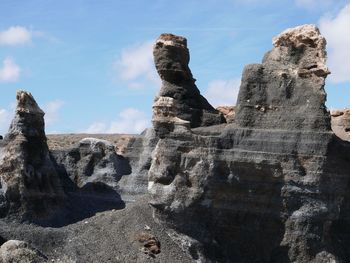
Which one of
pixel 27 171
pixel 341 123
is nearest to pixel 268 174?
pixel 27 171

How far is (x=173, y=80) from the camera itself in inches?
802

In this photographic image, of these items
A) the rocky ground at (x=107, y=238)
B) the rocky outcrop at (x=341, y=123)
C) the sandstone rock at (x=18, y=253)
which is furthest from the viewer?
the rocky outcrop at (x=341, y=123)

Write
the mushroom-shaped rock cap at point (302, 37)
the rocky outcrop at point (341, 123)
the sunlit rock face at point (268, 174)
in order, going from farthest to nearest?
the rocky outcrop at point (341, 123)
the mushroom-shaped rock cap at point (302, 37)
the sunlit rock face at point (268, 174)

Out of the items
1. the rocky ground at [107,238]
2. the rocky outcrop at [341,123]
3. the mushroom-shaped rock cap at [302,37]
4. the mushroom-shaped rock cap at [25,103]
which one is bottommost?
the rocky ground at [107,238]

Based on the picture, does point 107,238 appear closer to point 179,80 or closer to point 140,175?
point 179,80

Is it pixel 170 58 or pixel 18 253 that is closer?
pixel 18 253

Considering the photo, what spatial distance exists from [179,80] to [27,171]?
538 cm

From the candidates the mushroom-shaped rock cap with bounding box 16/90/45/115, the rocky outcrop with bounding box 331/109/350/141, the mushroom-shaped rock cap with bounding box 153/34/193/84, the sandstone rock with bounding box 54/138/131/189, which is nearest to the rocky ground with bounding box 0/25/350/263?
the mushroom-shaped rock cap with bounding box 153/34/193/84

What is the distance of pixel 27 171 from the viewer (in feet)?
67.3

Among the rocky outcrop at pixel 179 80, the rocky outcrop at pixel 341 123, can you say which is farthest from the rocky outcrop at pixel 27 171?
the rocky outcrop at pixel 341 123

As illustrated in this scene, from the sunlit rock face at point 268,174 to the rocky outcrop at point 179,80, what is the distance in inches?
116

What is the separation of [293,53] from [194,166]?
3.76 m

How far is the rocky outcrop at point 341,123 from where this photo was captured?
24.1 meters

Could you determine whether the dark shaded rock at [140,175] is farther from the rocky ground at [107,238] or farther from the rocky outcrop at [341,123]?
the rocky outcrop at [341,123]
